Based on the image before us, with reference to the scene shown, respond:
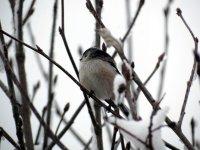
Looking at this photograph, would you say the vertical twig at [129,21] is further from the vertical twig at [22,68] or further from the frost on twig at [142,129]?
the frost on twig at [142,129]

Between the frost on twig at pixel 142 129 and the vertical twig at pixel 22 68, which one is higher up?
the vertical twig at pixel 22 68

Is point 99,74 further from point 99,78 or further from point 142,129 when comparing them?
point 142,129

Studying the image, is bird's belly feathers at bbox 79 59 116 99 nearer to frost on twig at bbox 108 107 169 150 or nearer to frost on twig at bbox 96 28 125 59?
frost on twig at bbox 96 28 125 59

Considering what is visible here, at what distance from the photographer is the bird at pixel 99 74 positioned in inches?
112

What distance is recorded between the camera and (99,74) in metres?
2.84

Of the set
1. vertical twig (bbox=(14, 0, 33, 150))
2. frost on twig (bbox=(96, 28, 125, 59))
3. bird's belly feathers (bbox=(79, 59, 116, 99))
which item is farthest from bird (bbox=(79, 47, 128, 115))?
frost on twig (bbox=(96, 28, 125, 59))

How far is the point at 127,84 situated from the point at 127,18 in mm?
1915

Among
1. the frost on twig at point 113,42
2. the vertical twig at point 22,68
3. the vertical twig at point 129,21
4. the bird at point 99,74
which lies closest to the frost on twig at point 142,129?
the frost on twig at point 113,42

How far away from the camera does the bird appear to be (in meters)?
2.84

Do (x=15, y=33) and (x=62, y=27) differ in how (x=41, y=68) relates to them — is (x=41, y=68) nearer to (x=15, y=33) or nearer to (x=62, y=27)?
(x=15, y=33)

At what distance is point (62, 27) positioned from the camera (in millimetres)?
1805

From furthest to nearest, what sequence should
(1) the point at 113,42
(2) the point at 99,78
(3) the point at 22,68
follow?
(2) the point at 99,78
(3) the point at 22,68
(1) the point at 113,42

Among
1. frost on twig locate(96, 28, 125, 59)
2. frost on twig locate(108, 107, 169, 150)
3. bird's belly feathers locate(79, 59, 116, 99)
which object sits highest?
bird's belly feathers locate(79, 59, 116, 99)

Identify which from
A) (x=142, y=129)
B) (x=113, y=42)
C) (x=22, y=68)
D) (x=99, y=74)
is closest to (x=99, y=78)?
(x=99, y=74)
